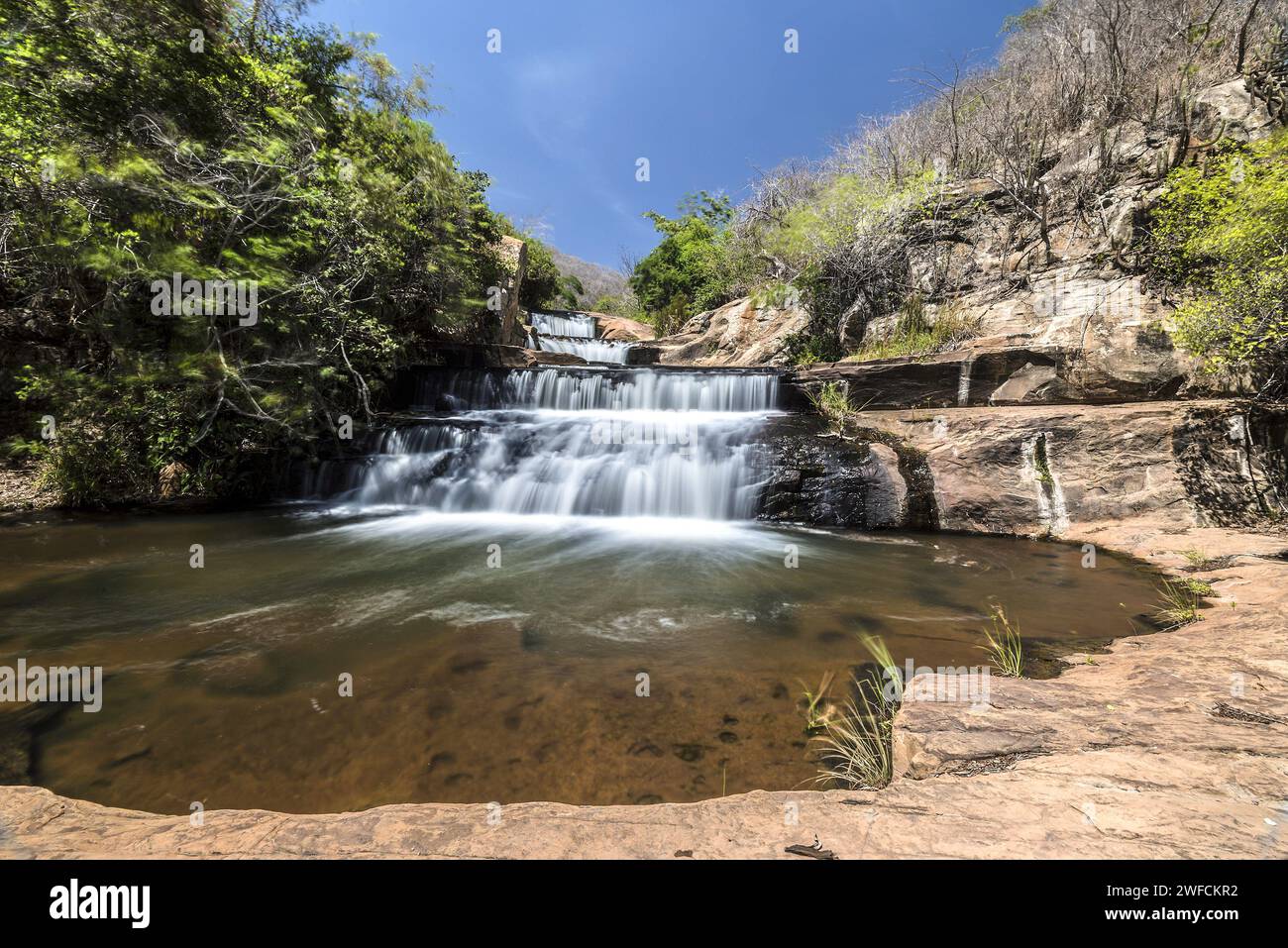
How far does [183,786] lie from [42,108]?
8.51 m

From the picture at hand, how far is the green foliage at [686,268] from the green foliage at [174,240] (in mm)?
13000

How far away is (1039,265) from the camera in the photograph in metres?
8.82

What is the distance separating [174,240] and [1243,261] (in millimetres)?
13139

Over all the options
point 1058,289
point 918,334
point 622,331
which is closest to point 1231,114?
point 1058,289

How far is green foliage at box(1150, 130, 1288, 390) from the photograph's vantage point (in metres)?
4.92

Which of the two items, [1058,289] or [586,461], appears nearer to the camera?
[586,461]

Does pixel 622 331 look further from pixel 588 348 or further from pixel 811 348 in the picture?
pixel 811 348

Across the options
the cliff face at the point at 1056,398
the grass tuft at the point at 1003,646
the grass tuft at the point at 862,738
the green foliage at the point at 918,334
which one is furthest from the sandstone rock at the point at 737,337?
the grass tuft at the point at 862,738

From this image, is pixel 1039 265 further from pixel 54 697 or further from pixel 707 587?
pixel 54 697

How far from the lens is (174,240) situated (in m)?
6.05

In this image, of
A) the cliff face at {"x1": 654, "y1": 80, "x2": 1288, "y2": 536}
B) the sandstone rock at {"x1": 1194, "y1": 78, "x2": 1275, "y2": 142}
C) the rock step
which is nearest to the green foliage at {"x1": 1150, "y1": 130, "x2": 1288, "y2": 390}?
the cliff face at {"x1": 654, "y1": 80, "x2": 1288, "y2": 536}

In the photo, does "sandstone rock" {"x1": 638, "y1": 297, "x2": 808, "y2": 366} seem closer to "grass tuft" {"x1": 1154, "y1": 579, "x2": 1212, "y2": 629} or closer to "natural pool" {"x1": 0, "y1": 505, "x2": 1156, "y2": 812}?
"natural pool" {"x1": 0, "y1": 505, "x2": 1156, "y2": 812}

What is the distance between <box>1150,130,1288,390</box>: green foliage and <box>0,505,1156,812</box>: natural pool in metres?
3.06
